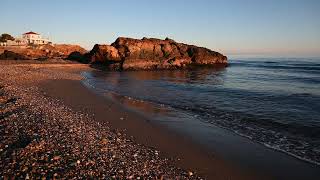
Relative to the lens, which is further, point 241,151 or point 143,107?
point 143,107

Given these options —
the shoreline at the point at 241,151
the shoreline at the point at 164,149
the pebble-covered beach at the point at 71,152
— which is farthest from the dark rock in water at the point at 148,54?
the pebble-covered beach at the point at 71,152

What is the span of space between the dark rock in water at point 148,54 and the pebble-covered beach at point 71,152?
4192 cm

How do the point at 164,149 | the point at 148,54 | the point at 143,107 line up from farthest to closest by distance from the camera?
the point at 148,54 < the point at 143,107 < the point at 164,149

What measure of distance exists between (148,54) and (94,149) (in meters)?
50.5

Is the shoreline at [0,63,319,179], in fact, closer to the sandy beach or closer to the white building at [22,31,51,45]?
the sandy beach

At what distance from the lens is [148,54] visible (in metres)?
58.7

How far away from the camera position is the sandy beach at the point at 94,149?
24.1 ft

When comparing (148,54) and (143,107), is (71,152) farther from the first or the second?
(148,54)

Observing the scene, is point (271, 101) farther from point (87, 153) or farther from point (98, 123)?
point (87, 153)

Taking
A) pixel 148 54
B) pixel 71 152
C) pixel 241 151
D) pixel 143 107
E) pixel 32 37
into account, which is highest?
pixel 32 37

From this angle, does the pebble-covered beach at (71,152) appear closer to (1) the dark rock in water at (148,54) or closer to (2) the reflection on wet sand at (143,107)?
(2) the reflection on wet sand at (143,107)

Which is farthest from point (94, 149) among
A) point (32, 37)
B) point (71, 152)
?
point (32, 37)

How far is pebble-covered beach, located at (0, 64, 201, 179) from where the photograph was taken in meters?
7.13

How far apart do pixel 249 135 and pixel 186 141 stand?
9.37 ft
